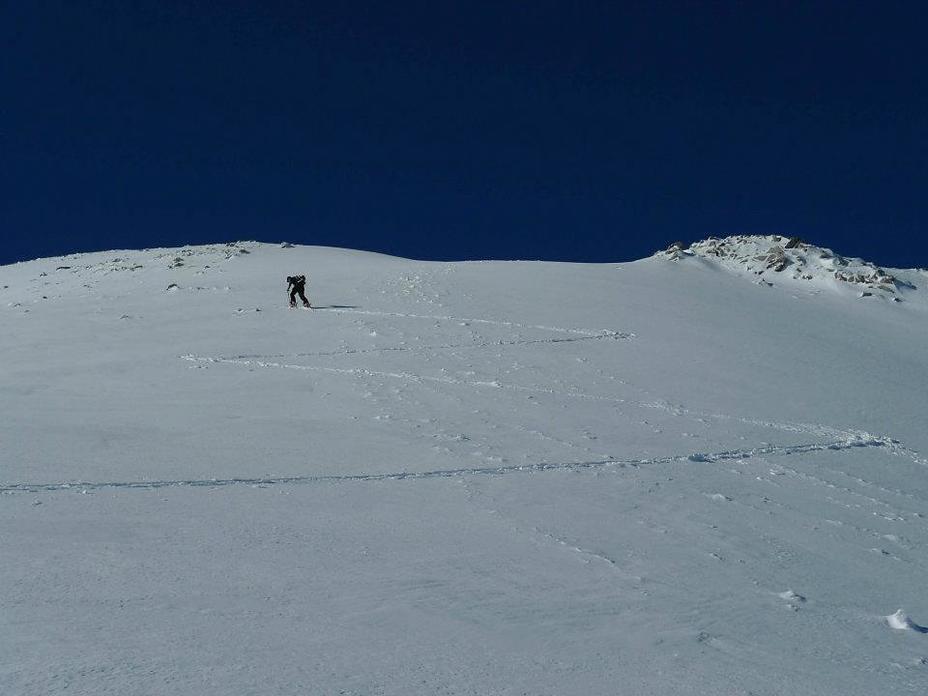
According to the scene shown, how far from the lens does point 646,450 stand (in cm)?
1047

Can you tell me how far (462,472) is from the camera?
905 centimetres

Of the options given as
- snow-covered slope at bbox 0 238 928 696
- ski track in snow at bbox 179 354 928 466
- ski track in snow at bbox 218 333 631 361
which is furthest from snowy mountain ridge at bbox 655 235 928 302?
ski track in snow at bbox 179 354 928 466

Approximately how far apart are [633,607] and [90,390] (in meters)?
9.72

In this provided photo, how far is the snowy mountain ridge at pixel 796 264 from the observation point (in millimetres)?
28578

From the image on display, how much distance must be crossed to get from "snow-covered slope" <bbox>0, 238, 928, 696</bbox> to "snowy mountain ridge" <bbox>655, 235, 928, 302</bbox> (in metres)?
10.4

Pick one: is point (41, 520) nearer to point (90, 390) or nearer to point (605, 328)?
point (90, 390)

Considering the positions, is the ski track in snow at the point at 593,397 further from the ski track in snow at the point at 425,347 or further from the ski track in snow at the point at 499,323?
the ski track in snow at the point at 499,323

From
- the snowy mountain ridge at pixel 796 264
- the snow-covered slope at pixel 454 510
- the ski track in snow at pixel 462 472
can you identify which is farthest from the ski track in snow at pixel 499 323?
the snowy mountain ridge at pixel 796 264

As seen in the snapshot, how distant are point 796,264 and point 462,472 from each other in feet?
81.3

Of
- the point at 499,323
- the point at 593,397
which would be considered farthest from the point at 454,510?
the point at 499,323

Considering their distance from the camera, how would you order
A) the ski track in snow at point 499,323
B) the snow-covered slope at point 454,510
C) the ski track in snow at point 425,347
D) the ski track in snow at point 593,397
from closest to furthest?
the snow-covered slope at point 454,510
the ski track in snow at point 593,397
the ski track in snow at point 425,347
the ski track in snow at point 499,323

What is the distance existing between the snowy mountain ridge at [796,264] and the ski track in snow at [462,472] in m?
18.5

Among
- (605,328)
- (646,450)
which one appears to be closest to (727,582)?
(646,450)

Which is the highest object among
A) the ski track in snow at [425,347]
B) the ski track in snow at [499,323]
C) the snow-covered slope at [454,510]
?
the ski track in snow at [499,323]
